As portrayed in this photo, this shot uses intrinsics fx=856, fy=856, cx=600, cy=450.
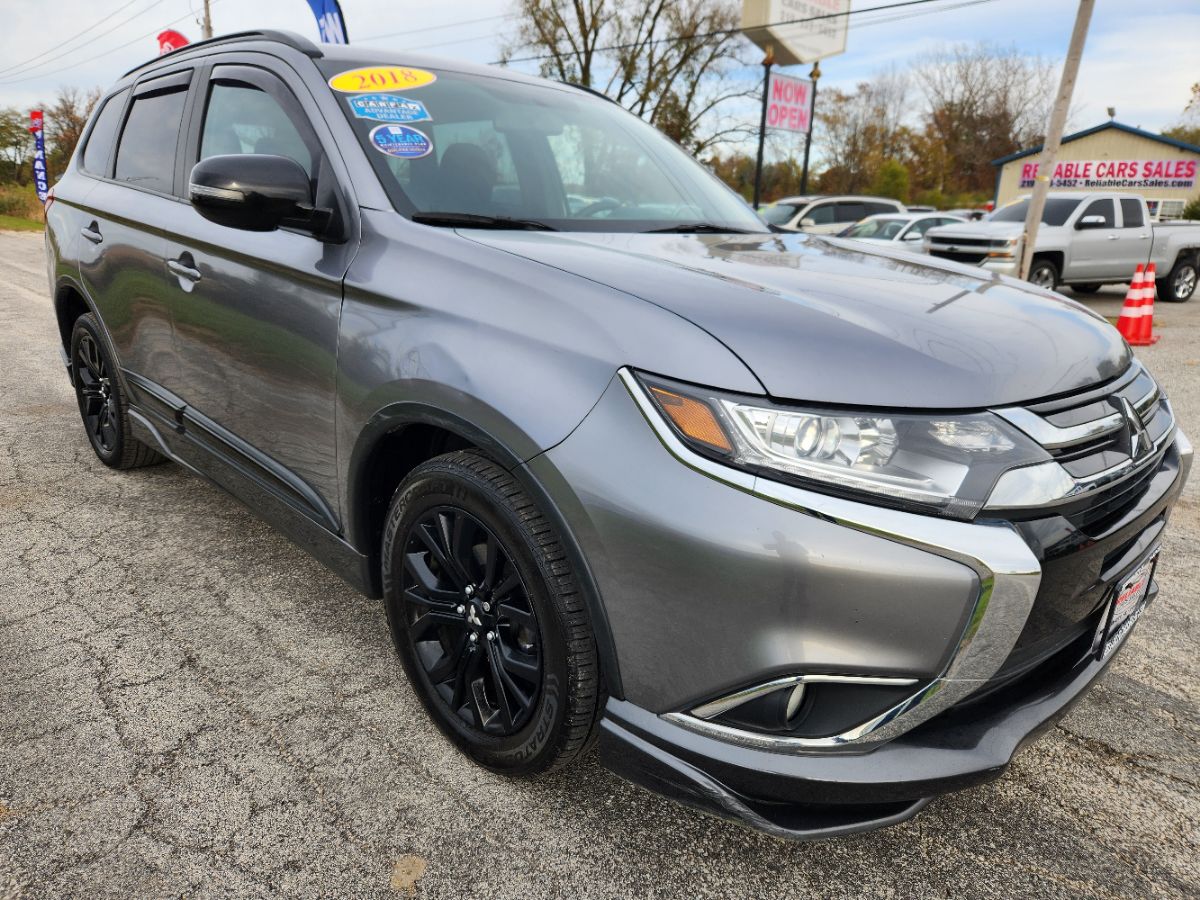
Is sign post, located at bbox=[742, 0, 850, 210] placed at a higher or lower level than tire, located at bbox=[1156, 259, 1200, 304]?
higher

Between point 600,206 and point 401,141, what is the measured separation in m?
0.62

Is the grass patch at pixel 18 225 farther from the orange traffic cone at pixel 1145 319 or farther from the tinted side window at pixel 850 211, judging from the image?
the orange traffic cone at pixel 1145 319

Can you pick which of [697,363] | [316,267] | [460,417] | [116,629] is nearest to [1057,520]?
[697,363]

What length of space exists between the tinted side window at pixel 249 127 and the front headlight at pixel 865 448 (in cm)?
148

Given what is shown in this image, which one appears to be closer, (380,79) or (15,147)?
(380,79)

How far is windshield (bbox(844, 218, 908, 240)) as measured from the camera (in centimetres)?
1433

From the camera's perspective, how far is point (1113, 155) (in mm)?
32594

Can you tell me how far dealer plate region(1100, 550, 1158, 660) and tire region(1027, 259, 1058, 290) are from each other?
1171 cm

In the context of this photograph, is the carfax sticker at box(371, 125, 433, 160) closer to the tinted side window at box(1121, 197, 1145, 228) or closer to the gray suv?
the gray suv

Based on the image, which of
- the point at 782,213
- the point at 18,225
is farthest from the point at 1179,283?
the point at 18,225

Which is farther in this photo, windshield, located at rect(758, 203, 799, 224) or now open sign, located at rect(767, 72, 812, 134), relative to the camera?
now open sign, located at rect(767, 72, 812, 134)

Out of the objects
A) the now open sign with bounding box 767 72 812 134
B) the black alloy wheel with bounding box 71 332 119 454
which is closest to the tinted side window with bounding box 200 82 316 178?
the black alloy wheel with bounding box 71 332 119 454

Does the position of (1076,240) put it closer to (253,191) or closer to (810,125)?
(253,191)

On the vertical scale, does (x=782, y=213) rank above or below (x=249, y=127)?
below
